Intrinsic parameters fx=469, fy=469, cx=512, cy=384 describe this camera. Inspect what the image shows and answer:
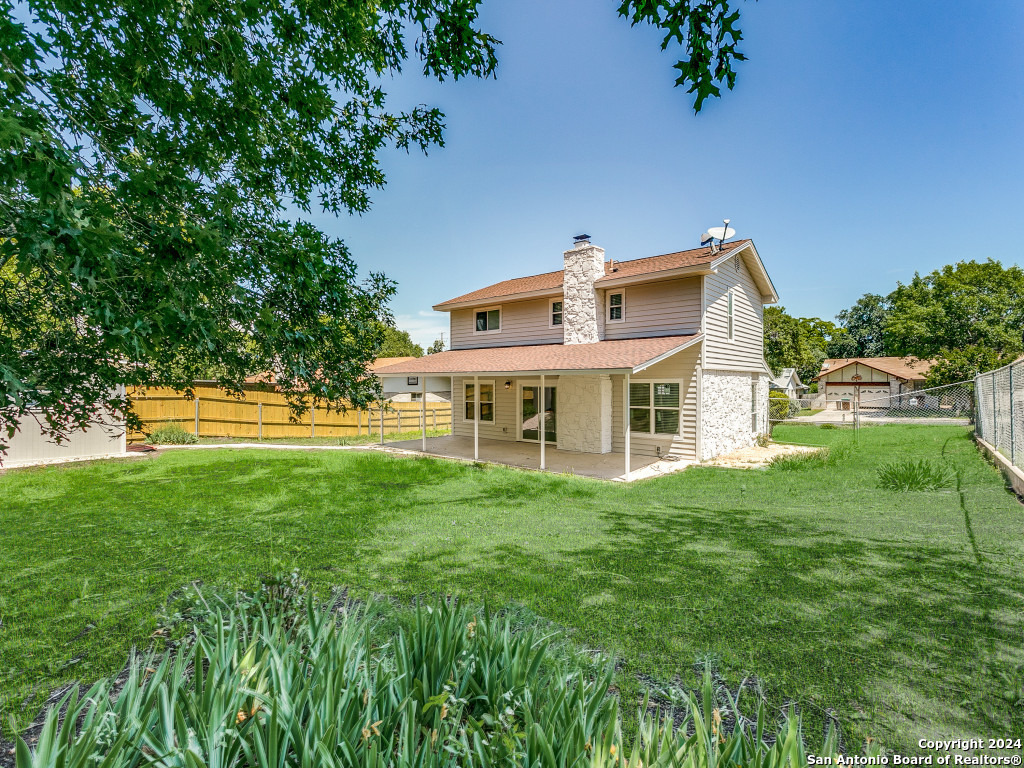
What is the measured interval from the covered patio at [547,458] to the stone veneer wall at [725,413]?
4.49 ft

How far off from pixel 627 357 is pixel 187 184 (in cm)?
963

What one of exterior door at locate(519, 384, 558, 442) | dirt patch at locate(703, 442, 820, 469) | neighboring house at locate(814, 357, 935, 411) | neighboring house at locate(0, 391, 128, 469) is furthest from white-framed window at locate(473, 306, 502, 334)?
neighboring house at locate(814, 357, 935, 411)

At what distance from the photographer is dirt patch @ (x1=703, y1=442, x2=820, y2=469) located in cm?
1233

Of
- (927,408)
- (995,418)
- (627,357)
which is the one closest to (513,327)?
(627,357)

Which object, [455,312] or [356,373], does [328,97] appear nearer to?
[356,373]

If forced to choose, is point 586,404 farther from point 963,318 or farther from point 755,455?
point 963,318

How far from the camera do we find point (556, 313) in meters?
15.8

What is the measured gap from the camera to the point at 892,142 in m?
13.4

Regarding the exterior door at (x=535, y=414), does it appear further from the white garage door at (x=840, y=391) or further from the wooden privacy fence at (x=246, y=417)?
the white garage door at (x=840, y=391)

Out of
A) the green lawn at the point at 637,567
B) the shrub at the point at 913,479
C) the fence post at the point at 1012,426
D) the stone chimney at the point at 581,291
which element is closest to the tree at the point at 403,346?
the stone chimney at the point at 581,291

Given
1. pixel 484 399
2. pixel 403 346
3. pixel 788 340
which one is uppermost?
pixel 403 346

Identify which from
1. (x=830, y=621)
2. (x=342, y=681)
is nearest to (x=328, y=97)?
(x=342, y=681)

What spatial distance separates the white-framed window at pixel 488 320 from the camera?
1736 centimetres

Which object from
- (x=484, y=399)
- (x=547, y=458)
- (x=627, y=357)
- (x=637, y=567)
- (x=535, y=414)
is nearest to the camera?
(x=637, y=567)
